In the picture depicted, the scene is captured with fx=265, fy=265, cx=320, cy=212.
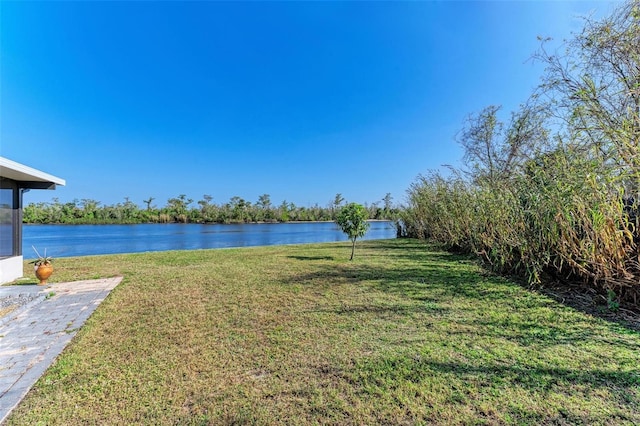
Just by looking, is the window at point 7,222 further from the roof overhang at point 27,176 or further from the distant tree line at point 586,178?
the distant tree line at point 586,178

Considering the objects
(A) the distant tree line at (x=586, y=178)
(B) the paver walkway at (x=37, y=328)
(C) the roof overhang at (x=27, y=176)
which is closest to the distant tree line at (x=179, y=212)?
(A) the distant tree line at (x=586, y=178)

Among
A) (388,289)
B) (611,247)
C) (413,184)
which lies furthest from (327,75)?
(611,247)

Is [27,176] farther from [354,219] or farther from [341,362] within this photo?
[354,219]

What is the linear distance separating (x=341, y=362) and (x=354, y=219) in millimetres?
5409

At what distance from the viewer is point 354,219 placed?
24.4 ft

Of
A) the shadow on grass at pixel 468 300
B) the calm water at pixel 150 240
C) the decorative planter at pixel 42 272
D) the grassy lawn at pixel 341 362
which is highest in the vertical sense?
the decorative planter at pixel 42 272

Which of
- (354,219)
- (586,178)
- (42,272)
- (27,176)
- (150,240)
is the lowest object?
(150,240)

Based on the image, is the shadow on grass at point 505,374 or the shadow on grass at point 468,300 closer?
the shadow on grass at point 505,374

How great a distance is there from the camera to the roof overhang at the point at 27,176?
14.4ft

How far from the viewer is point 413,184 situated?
40.4 ft

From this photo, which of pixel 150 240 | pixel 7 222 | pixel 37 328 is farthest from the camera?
pixel 150 240

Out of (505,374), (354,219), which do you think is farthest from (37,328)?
(354,219)

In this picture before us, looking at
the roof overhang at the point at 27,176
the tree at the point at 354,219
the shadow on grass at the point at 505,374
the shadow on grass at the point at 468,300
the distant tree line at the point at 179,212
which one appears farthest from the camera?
the distant tree line at the point at 179,212

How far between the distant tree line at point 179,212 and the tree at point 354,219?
834 inches
